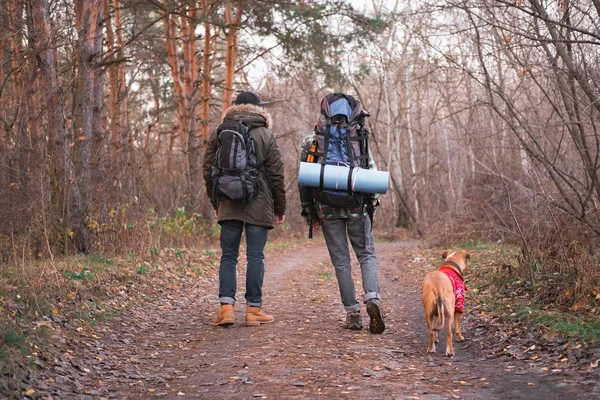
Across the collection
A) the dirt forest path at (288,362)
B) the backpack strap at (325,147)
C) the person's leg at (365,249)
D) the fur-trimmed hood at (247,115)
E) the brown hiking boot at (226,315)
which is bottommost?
the dirt forest path at (288,362)

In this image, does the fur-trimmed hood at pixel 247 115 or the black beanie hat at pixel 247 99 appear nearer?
the fur-trimmed hood at pixel 247 115

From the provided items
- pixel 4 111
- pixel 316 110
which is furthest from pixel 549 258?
pixel 316 110

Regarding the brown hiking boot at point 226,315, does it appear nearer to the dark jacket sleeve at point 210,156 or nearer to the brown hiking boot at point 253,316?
the brown hiking boot at point 253,316

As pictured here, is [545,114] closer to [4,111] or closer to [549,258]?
[549,258]

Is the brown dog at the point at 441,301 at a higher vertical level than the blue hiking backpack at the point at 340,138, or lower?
lower

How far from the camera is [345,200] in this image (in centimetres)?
620

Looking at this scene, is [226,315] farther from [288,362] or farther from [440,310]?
[440,310]

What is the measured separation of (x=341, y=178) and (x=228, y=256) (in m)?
1.45

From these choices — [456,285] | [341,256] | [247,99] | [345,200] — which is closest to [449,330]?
[456,285]

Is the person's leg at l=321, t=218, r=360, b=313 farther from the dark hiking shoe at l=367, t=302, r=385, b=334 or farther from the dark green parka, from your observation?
the dark green parka

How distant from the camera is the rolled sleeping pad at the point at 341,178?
6.10m

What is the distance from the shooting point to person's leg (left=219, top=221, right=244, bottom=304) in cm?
652

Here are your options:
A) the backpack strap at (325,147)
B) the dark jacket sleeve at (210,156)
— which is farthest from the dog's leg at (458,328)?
the dark jacket sleeve at (210,156)

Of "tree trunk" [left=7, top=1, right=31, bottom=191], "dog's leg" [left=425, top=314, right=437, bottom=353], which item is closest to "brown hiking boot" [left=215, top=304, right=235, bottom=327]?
"dog's leg" [left=425, top=314, right=437, bottom=353]
